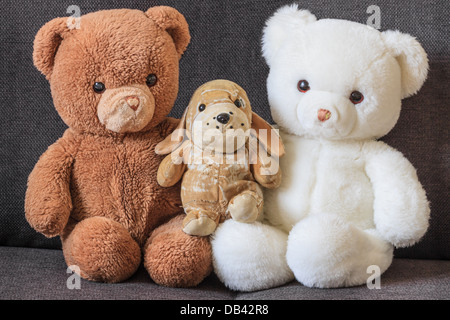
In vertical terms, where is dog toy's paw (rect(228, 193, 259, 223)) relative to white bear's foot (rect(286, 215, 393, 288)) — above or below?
above

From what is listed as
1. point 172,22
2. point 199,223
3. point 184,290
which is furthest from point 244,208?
point 172,22

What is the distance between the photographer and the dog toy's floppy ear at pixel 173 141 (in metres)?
1.06

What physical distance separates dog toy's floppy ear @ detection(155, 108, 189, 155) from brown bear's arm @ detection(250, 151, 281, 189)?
15 centimetres

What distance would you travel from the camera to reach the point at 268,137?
42.3 inches

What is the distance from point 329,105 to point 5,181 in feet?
2.50

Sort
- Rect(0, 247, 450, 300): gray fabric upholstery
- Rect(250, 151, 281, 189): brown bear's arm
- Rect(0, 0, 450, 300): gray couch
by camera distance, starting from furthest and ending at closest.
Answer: Rect(0, 0, 450, 300): gray couch
Rect(250, 151, 281, 189): brown bear's arm
Rect(0, 247, 450, 300): gray fabric upholstery

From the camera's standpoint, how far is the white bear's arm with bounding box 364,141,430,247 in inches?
40.3

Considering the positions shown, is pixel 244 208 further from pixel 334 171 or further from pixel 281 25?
pixel 281 25

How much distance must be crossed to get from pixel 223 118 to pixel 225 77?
30cm

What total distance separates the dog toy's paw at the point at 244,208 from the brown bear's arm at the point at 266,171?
0.15ft

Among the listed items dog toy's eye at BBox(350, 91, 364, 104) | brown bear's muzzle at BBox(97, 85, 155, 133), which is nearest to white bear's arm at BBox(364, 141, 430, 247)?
dog toy's eye at BBox(350, 91, 364, 104)

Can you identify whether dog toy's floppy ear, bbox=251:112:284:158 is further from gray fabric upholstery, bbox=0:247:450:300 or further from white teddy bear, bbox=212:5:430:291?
gray fabric upholstery, bbox=0:247:450:300

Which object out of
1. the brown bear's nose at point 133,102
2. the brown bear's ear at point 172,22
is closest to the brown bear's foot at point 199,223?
the brown bear's nose at point 133,102

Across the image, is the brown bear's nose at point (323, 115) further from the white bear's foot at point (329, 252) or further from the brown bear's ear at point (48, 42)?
the brown bear's ear at point (48, 42)
